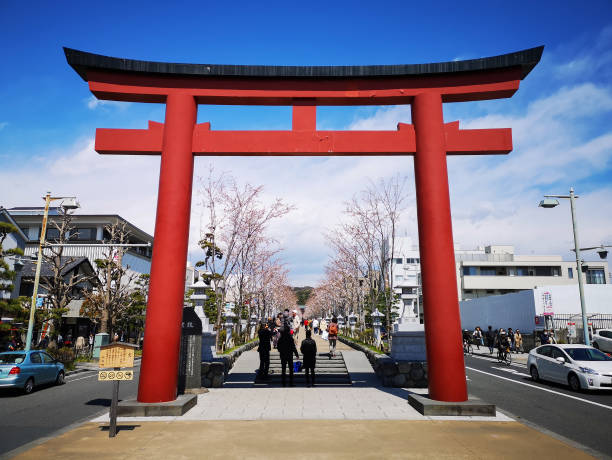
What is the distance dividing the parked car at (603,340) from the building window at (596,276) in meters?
36.9

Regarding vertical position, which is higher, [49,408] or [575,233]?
[575,233]

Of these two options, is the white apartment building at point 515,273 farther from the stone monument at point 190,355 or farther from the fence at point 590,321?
the stone monument at point 190,355

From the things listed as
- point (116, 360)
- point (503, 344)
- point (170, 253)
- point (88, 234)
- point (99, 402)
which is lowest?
point (99, 402)

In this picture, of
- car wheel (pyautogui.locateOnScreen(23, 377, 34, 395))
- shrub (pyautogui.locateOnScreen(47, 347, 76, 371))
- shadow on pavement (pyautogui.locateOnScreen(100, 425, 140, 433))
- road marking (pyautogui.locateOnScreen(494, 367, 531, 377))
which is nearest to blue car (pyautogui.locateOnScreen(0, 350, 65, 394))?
car wheel (pyautogui.locateOnScreen(23, 377, 34, 395))

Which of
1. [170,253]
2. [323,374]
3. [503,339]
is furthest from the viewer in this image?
[503,339]

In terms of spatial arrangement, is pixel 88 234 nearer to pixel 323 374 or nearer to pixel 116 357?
pixel 323 374

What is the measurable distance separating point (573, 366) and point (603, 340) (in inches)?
496

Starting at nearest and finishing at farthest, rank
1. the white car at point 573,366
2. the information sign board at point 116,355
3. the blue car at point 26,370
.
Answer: the information sign board at point 116,355, the white car at point 573,366, the blue car at point 26,370

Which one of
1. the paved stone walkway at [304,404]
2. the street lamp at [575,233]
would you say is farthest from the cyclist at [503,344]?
the paved stone walkway at [304,404]

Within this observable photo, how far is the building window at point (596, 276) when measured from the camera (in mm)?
53250

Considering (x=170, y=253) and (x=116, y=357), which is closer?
(x=116, y=357)

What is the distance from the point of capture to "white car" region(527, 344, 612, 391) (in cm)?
1180

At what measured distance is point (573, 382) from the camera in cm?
1251

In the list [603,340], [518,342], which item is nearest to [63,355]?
[518,342]
